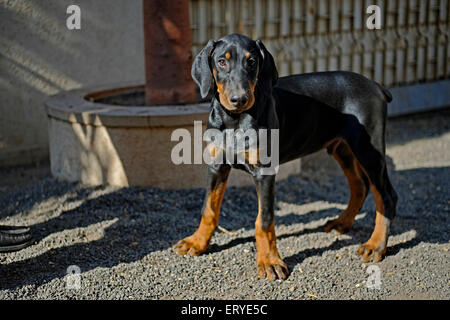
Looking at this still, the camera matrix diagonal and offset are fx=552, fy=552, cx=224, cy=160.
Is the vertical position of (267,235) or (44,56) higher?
(44,56)

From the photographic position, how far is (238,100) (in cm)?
369

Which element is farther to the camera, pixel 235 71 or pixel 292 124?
pixel 292 124

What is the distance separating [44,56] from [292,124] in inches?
175

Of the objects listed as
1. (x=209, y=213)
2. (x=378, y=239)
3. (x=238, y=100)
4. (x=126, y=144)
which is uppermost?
(x=238, y=100)

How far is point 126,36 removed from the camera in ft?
26.6

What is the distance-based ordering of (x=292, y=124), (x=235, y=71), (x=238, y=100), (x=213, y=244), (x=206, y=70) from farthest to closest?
1. (x=213, y=244)
2. (x=292, y=124)
3. (x=206, y=70)
4. (x=235, y=71)
5. (x=238, y=100)

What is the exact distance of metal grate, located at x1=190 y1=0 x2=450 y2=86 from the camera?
8430mm

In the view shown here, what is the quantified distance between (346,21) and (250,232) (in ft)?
18.1

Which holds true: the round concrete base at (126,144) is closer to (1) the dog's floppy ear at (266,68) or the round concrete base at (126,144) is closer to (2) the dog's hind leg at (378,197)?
(1) the dog's floppy ear at (266,68)

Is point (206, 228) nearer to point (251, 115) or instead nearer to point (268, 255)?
point (268, 255)

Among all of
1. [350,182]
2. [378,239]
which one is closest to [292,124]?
[350,182]

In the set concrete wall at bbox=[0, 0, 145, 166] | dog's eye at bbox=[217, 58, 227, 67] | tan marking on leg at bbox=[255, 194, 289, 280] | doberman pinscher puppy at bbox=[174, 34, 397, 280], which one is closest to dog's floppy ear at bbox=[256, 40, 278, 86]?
doberman pinscher puppy at bbox=[174, 34, 397, 280]

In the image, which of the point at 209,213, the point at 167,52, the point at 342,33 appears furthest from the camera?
the point at 342,33

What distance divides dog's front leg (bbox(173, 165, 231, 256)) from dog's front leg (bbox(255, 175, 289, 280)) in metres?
0.36
